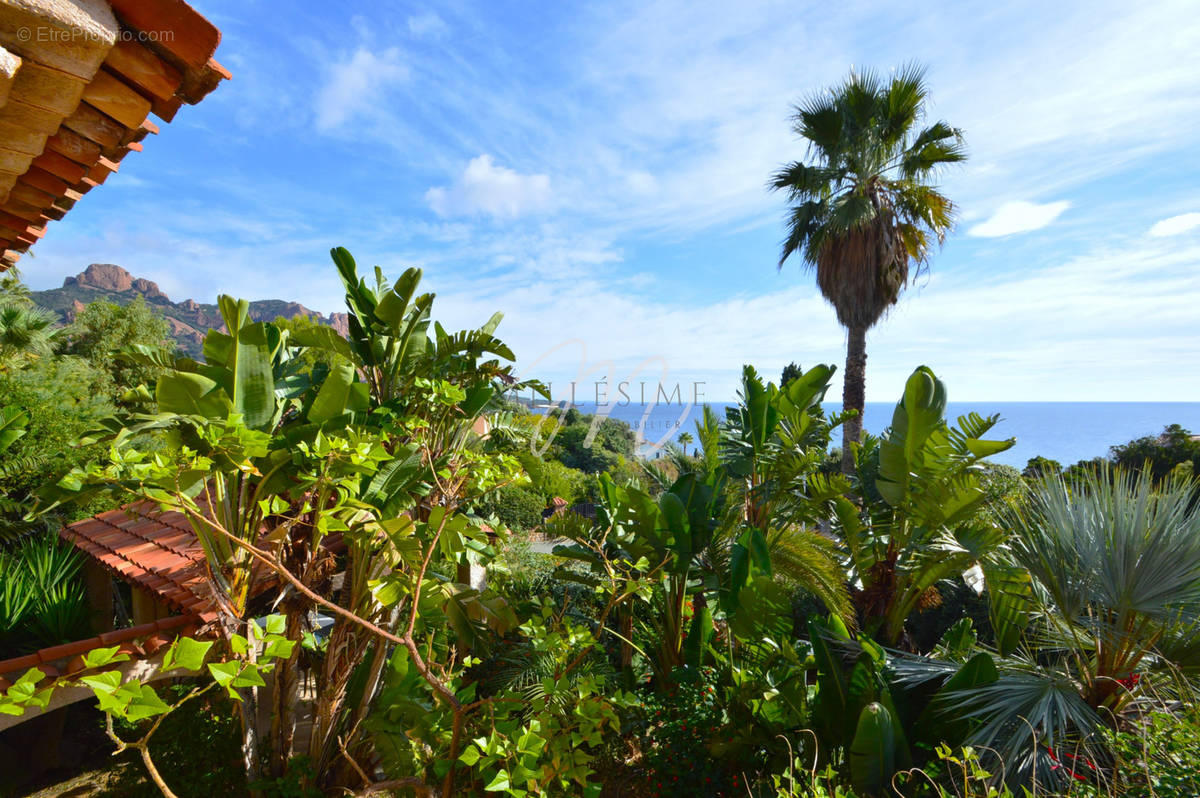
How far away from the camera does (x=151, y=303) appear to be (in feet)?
123

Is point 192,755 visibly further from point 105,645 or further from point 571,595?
point 571,595

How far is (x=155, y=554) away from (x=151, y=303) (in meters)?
43.2

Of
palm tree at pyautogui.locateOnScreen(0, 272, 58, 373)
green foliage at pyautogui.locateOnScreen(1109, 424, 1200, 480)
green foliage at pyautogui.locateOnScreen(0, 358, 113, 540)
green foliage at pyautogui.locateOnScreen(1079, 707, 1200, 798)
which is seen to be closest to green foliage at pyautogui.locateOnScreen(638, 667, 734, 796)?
green foliage at pyautogui.locateOnScreen(1079, 707, 1200, 798)

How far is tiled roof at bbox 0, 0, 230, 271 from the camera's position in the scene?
1.31m

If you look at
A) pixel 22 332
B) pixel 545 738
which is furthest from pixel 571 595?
pixel 22 332

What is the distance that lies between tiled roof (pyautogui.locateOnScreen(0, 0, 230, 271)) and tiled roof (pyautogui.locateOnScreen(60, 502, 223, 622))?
245 centimetres

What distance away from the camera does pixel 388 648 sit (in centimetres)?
418

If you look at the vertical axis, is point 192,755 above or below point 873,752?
below

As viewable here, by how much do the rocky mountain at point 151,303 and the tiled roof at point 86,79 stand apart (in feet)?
103

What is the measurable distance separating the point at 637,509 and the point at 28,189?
4511mm

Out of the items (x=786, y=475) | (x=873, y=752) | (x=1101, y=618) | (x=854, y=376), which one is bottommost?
(x=873, y=752)

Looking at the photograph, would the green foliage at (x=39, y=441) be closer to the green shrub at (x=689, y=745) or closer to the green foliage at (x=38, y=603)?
the green foliage at (x=38, y=603)

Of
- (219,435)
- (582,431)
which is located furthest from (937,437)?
(582,431)

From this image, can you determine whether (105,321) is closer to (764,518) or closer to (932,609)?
(764,518)
